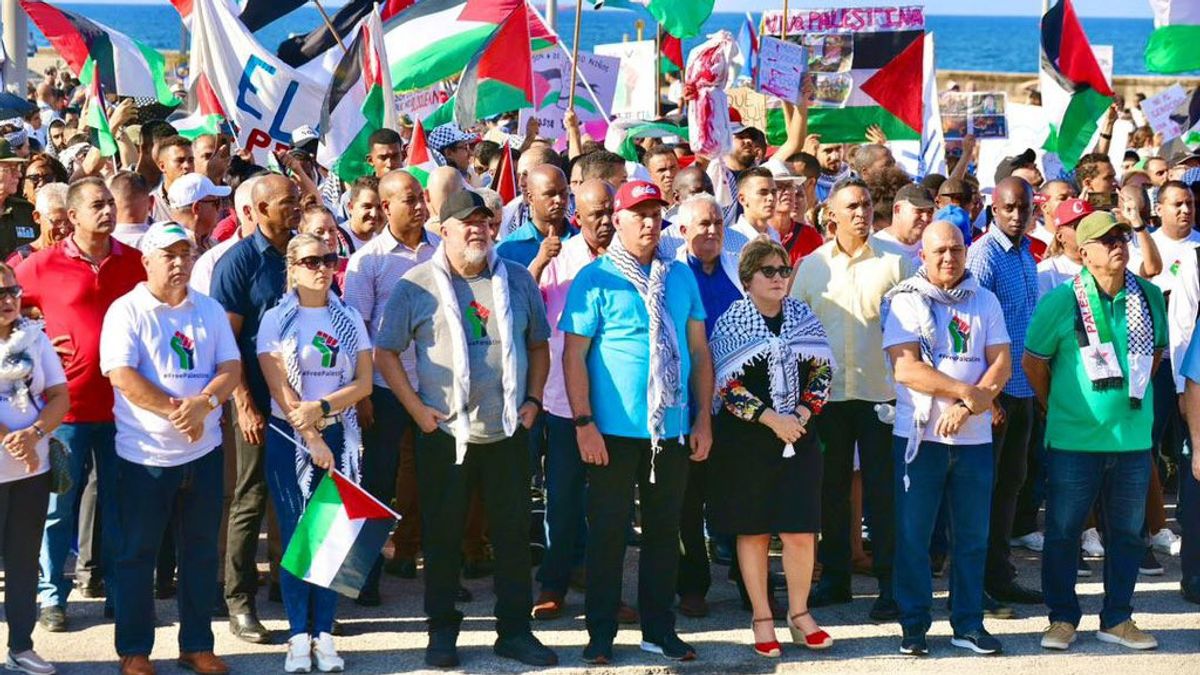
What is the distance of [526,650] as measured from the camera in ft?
25.2

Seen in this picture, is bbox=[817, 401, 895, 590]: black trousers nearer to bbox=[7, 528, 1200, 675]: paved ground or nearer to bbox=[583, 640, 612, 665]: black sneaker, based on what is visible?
bbox=[7, 528, 1200, 675]: paved ground

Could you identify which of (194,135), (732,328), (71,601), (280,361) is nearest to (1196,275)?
(732,328)

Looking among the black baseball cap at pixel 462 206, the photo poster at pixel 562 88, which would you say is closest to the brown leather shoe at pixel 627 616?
the black baseball cap at pixel 462 206

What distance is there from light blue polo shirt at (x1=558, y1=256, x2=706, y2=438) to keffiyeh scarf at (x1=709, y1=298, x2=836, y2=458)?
0.81 feet

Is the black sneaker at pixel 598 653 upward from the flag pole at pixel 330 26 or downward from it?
downward

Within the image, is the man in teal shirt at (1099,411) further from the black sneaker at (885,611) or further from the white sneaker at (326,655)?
the white sneaker at (326,655)

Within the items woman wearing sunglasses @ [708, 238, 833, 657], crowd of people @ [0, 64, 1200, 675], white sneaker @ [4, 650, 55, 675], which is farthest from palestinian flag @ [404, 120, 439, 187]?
white sneaker @ [4, 650, 55, 675]

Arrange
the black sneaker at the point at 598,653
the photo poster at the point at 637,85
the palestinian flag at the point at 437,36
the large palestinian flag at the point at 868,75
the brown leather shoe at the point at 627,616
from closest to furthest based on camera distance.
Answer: the black sneaker at the point at 598,653 → the brown leather shoe at the point at 627,616 → the palestinian flag at the point at 437,36 → the large palestinian flag at the point at 868,75 → the photo poster at the point at 637,85

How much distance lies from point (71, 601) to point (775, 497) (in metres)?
3.64

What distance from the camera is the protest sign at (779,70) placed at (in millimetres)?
13070

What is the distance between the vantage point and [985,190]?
14.2 metres

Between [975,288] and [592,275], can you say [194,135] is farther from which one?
[975,288]

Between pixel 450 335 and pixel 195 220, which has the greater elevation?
pixel 195 220

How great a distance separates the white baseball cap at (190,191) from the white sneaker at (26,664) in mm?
2771
